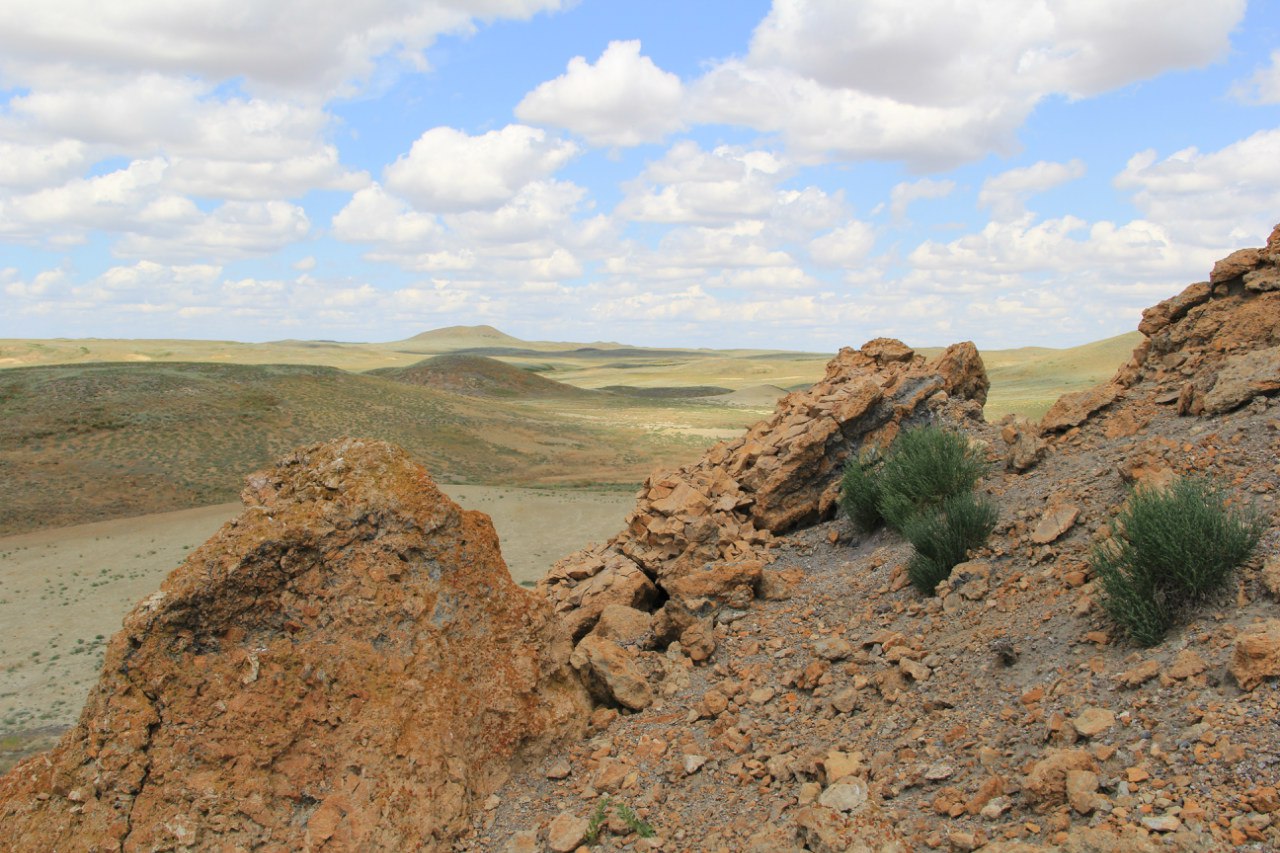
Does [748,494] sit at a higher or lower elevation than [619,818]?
higher

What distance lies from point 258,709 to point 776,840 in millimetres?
3488

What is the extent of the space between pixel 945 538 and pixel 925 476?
1.36 meters

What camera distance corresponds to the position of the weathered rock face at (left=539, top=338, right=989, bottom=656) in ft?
29.2

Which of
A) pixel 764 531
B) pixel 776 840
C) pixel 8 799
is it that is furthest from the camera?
pixel 764 531

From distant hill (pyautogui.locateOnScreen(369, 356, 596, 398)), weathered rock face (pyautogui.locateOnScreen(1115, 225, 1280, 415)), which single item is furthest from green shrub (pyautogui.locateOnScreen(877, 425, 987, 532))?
distant hill (pyautogui.locateOnScreen(369, 356, 596, 398))

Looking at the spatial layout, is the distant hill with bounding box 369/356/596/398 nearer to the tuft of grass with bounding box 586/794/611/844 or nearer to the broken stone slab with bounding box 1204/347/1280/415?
the broken stone slab with bounding box 1204/347/1280/415

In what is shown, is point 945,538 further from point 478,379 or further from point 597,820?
point 478,379

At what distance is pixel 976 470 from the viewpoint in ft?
30.9

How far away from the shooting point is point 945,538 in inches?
317

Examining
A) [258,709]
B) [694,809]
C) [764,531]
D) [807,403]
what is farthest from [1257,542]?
[258,709]

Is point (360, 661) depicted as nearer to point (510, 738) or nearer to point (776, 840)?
point (510, 738)

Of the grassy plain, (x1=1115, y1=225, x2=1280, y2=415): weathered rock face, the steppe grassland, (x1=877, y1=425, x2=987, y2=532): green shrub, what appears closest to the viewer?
(x1=1115, y1=225, x2=1280, y2=415): weathered rock face

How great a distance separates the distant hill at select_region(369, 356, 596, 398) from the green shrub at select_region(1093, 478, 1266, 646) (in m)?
82.7

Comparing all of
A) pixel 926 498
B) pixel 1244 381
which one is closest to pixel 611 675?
pixel 926 498
